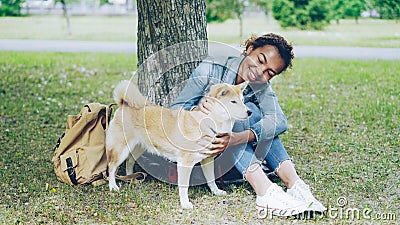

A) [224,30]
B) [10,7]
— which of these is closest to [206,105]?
[224,30]

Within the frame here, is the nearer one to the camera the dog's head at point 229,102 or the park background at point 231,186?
the dog's head at point 229,102

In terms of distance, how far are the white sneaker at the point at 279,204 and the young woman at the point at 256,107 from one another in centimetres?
5

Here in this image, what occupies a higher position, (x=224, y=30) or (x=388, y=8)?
(x=388, y=8)

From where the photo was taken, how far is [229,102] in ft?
11.6

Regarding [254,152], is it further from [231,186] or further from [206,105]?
[206,105]

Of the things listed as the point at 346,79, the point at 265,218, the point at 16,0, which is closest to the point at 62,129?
the point at 265,218

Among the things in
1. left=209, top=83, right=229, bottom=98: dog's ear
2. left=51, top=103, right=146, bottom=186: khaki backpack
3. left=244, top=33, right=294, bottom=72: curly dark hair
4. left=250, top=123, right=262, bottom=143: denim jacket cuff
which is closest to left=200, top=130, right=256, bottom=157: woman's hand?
left=250, top=123, right=262, bottom=143: denim jacket cuff

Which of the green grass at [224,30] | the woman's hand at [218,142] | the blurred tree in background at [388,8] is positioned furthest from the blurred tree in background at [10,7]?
the woman's hand at [218,142]

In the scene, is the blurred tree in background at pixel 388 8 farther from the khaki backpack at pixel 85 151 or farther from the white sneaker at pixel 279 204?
the white sneaker at pixel 279 204

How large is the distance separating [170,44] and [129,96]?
734 millimetres

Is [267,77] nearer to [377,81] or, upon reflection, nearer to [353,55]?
[377,81]

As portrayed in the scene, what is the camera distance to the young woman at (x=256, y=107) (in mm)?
3777

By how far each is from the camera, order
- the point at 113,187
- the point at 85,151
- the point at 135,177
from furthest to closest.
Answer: the point at 135,177 → the point at 85,151 → the point at 113,187

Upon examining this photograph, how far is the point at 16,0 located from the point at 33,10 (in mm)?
4457
